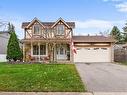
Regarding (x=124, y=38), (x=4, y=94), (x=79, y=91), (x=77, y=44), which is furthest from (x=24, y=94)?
(x=124, y=38)

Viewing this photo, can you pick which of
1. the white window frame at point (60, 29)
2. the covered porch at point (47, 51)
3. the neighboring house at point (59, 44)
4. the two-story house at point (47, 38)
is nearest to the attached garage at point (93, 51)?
the neighboring house at point (59, 44)

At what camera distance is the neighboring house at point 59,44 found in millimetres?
45503

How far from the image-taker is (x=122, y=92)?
523 inches

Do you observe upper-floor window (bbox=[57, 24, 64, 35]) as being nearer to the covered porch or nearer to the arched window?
the arched window

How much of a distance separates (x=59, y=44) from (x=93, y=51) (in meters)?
4.76

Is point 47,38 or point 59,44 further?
point 59,44

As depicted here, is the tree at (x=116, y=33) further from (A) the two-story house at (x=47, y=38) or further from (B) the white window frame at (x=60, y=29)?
(B) the white window frame at (x=60, y=29)

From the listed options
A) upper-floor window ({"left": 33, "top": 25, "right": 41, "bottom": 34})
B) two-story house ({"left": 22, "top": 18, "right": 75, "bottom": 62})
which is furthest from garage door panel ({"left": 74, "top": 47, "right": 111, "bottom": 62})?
upper-floor window ({"left": 33, "top": 25, "right": 41, "bottom": 34})

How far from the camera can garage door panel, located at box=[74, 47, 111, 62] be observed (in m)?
45.6

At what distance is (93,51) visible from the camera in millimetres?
45656

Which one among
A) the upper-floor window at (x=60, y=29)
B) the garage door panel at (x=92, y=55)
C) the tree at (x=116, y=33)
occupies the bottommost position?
the garage door panel at (x=92, y=55)

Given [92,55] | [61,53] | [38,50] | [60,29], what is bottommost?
[92,55]

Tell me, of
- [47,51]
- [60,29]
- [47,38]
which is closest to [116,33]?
[60,29]

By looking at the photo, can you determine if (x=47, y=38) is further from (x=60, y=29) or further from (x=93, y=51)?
(x=93, y=51)
